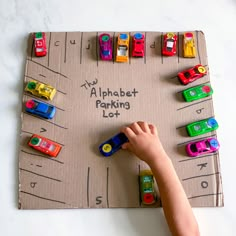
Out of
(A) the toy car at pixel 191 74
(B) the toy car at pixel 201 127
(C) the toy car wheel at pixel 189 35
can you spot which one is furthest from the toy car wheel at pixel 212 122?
(C) the toy car wheel at pixel 189 35

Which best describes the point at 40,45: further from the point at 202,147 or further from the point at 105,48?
the point at 202,147

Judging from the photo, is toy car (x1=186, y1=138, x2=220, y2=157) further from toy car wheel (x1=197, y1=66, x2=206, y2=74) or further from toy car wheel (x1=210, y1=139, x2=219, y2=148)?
toy car wheel (x1=197, y1=66, x2=206, y2=74)

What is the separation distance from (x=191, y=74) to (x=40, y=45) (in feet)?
1.20

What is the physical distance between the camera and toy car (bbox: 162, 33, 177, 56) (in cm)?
83

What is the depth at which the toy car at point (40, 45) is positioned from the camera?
2.74ft

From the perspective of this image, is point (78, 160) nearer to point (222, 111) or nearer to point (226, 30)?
point (222, 111)

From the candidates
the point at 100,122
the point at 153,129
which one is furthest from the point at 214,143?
the point at 100,122

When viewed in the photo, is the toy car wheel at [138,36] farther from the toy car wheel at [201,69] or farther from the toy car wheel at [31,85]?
the toy car wheel at [31,85]

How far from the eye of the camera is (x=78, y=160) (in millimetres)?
744

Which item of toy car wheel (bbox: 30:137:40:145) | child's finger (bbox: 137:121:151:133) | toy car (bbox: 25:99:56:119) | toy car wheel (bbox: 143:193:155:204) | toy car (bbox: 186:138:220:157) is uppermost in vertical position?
toy car (bbox: 25:99:56:119)

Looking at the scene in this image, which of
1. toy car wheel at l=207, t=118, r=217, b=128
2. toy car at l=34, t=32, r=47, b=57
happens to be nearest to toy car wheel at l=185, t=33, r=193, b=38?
toy car wheel at l=207, t=118, r=217, b=128

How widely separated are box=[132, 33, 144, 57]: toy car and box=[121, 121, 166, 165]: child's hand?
181 millimetres

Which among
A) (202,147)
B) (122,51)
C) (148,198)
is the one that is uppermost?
(122,51)

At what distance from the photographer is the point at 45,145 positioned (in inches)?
29.2
